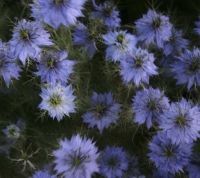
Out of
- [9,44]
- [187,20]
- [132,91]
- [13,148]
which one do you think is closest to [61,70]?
[9,44]

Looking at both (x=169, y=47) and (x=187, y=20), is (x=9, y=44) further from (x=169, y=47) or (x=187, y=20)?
(x=187, y=20)

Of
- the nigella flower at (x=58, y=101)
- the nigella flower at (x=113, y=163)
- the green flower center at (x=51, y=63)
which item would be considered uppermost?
the green flower center at (x=51, y=63)

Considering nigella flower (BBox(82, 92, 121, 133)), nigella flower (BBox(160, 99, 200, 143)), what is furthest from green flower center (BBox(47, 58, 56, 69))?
nigella flower (BBox(160, 99, 200, 143))

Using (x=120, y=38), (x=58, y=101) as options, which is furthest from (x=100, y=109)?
(x=120, y=38)

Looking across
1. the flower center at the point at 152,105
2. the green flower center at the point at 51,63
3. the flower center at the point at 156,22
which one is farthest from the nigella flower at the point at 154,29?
the green flower center at the point at 51,63

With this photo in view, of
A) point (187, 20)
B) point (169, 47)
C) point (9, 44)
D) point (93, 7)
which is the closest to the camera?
point (9, 44)

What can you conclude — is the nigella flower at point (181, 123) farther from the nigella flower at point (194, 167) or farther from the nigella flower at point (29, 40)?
the nigella flower at point (29, 40)
